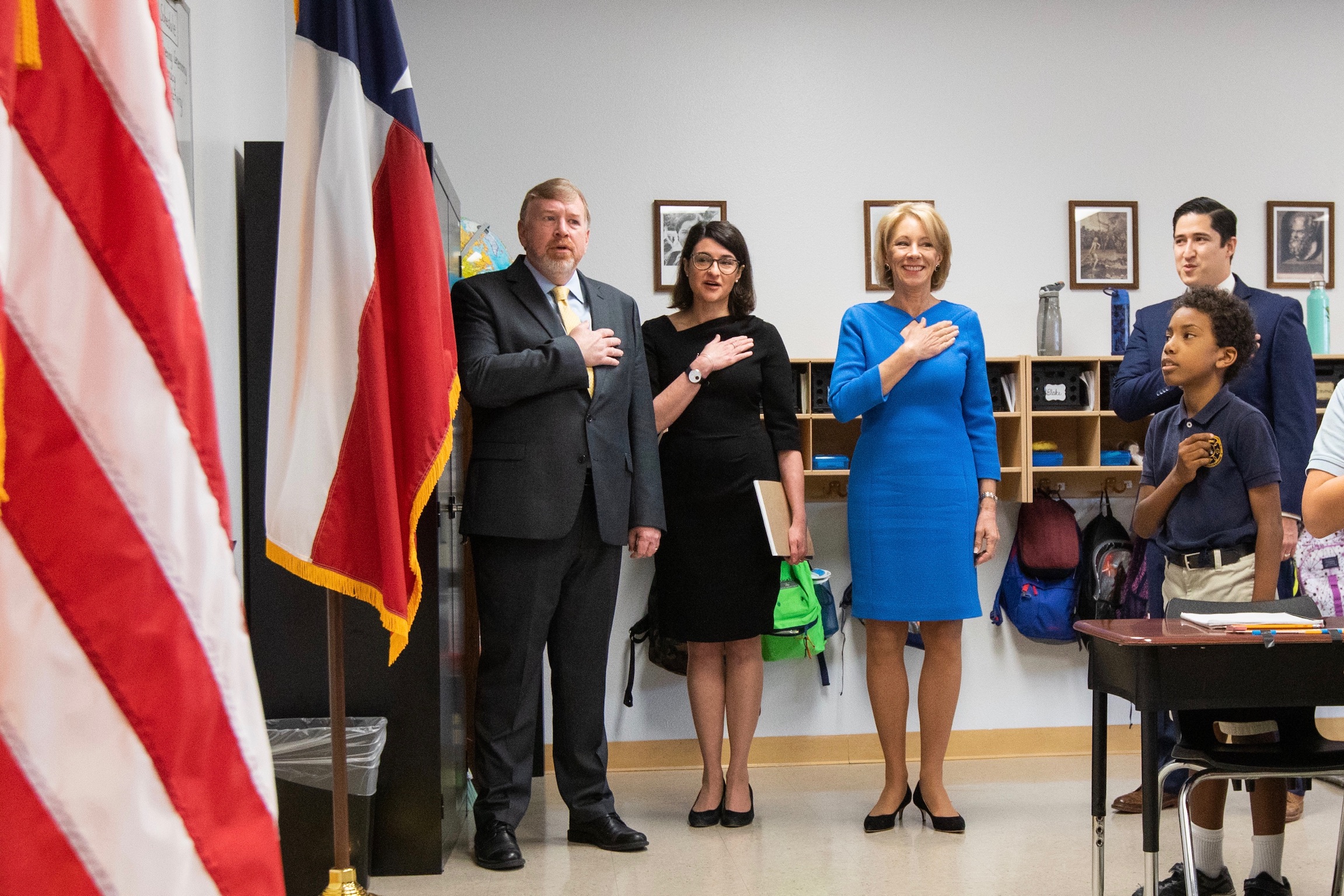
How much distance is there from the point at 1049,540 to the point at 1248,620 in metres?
1.89

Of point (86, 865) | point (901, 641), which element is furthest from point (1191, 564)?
point (86, 865)

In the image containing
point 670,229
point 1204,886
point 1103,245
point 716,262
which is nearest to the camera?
point 1204,886

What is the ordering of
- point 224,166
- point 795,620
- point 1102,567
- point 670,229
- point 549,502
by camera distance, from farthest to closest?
point 670,229
point 1102,567
point 795,620
point 549,502
point 224,166

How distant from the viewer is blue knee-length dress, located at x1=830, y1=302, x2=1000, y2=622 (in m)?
3.11

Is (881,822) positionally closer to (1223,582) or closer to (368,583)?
(1223,582)

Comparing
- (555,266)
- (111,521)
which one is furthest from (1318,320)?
(111,521)

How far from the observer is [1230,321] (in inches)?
106

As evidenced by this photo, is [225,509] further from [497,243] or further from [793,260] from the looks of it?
[793,260]

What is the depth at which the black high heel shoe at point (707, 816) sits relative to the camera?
3.22 meters

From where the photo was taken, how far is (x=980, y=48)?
4.29 meters

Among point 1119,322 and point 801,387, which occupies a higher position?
point 1119,322

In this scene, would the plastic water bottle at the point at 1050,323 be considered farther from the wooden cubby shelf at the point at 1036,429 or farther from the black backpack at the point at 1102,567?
the black backpack at the point at 1102,567

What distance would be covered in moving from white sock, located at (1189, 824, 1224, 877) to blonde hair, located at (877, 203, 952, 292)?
1627 millimetres

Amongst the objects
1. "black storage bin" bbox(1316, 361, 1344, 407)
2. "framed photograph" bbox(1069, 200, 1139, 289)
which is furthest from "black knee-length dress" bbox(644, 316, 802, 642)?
"black storage bin" bbox(1316, 361, 1344, 407)
